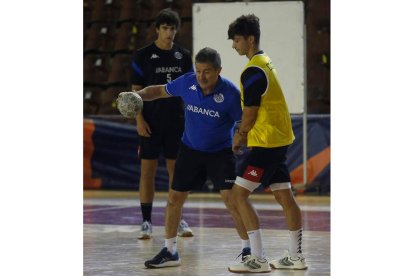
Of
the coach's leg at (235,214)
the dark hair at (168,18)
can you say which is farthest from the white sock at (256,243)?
the dark hair at (168,18)

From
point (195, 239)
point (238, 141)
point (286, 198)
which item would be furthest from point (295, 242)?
point (195, 239)

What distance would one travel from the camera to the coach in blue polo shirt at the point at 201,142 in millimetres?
6590

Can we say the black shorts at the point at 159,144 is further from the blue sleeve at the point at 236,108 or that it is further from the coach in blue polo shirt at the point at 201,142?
the blue sleeve at the point at 236,108

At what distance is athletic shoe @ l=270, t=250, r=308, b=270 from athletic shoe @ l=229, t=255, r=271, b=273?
0.20 metres

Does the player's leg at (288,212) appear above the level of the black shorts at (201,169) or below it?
below

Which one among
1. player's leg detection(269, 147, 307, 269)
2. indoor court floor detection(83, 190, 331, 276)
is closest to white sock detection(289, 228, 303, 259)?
player's leg detection(269, 147, 307, 269)

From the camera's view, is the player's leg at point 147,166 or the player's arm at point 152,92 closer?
the player's arm at point 152,92

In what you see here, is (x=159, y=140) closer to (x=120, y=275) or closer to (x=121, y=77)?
(x=120, y=275)

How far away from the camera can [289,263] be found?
650 cm

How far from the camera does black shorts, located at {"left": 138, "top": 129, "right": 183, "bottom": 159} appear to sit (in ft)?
28.4

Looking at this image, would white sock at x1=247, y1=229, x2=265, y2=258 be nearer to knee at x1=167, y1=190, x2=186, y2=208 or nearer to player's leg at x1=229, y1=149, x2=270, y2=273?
player's leg at x1=229, y1=149, x2=270, y2=273
